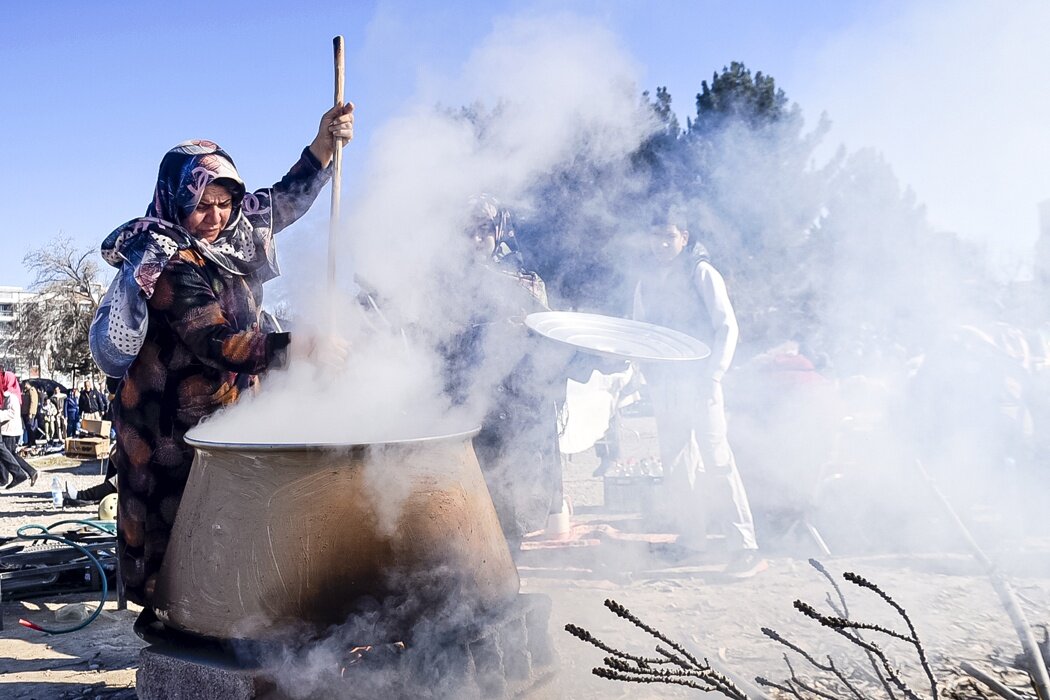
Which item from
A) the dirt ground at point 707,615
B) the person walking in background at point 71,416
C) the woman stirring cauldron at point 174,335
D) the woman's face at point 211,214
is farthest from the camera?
the person walking in background at point 71,416

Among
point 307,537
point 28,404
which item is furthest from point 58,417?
point 307,537

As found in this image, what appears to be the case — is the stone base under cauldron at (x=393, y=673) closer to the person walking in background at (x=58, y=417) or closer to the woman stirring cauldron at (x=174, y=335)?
the woman stirring cauldron at (x=174, y=335)

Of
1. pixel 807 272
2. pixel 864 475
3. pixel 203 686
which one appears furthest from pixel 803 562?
pixel 807 272

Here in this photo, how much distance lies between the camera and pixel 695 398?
14.5 ft

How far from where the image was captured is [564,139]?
4.30 meters

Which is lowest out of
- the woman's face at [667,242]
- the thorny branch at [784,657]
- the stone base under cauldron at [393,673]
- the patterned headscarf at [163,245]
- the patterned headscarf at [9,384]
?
the patterned headscarf at [9,384]

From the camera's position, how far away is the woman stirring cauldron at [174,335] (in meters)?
2.09

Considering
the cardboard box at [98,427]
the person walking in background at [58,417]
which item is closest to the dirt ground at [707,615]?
the cardboard box at [98,427]

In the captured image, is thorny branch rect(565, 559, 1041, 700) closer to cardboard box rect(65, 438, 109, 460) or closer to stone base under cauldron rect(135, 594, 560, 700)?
stone base under cauldron rect(135, 594, 560, 700)

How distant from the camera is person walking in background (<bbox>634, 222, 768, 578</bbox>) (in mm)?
4340

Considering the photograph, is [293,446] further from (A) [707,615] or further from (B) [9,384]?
(B) [9,384]

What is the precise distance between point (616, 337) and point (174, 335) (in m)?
2.09

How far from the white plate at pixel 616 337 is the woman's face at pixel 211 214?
4.59 ft

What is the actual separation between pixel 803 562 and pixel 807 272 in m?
5.57
